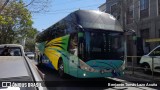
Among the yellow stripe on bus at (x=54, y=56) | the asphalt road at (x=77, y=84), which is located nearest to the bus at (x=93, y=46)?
the asphalt road at (x=77, y=84)

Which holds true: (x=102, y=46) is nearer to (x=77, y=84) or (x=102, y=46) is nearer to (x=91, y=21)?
(x=91, y=21)

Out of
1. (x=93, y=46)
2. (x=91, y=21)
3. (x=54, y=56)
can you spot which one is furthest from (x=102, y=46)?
(x=54, y=56)

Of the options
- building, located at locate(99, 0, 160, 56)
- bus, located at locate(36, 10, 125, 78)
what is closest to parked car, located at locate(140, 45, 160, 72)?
bus, located at locate(36, 10, 125, 78)

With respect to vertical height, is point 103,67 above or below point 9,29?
below

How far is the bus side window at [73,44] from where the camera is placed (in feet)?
39.4

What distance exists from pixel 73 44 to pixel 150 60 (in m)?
5.53

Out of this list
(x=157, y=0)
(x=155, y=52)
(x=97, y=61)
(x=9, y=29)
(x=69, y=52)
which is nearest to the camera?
(x=97, y=61)

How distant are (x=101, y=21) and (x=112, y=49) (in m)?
1.39

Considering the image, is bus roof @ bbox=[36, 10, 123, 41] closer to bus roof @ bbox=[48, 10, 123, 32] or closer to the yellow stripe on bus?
bus roof @ bbox=[48, 10, 123, 32]

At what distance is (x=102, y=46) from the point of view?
11633 millimetres

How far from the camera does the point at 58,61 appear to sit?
1498 cm

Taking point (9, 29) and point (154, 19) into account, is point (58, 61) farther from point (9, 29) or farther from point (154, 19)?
point (9, 29)

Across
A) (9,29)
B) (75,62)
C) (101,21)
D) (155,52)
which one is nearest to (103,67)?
(75,62)

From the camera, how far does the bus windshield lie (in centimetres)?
1141
